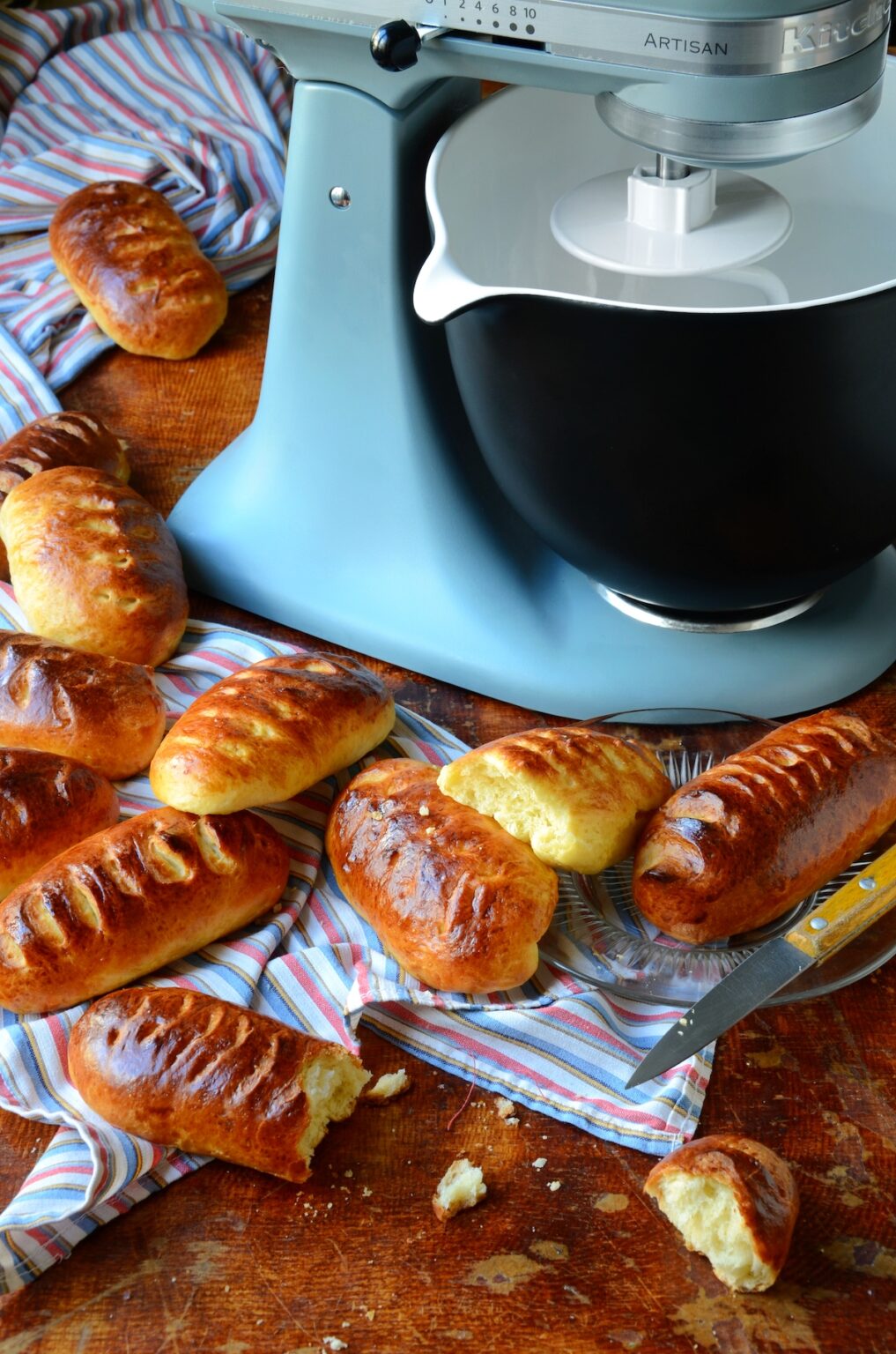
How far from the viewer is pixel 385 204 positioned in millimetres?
1108

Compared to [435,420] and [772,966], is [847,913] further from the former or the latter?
[435,420]

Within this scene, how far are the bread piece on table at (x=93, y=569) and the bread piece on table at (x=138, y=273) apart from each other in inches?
14.4

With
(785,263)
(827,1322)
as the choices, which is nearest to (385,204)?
(785,263)

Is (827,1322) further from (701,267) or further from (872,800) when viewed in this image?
(701,267)

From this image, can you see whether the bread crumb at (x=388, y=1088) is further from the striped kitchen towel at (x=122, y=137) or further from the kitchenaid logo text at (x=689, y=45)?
the striped kitchen towel at (x=122, y=137)

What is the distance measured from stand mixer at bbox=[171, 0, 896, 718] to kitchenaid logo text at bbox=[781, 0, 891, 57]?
0.04 meters

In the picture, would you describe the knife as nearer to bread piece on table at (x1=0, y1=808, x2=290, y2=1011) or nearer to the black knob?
bread piece on table at (x1=0, y1=808, x2=290, y2=1011)

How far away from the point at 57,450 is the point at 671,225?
60cm

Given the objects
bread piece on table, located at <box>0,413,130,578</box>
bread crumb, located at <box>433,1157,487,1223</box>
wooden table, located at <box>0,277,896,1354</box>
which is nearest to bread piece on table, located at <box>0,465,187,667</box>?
bread piece on table, located at <box>0,413,130,578</box>

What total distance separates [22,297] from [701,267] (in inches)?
36.7

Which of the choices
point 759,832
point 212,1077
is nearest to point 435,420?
point 759,832

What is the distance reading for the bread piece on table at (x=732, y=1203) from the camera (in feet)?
2.47

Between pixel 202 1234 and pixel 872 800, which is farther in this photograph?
pixel 872 800

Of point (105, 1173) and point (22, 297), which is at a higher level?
point (22, 297)
